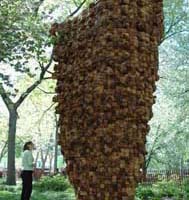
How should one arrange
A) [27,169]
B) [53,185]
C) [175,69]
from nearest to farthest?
[27,169] → [53,185] → [175,69]

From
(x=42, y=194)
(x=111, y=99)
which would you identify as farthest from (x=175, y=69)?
(x=111, y=99)

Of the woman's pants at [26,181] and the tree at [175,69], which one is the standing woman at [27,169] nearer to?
the woman's pants at [26,181]

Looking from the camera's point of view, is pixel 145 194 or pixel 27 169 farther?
pixel 145 194

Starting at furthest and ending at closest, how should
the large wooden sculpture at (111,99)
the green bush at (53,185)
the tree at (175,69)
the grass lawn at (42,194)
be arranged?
the tree at (175,69), the green bush at (53,185), the grass lawn at (42,194), the large wooden sculpture at (111,99)

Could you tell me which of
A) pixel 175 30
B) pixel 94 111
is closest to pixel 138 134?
pixel 94 111

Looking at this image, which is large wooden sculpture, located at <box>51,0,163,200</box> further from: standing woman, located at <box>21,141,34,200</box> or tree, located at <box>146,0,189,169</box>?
tree, located at <box>146,0,189,169</box>

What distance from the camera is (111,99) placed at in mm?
6312

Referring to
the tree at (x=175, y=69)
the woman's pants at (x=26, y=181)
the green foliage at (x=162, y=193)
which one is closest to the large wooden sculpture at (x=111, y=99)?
the woman's pants at (x=26, y=181)

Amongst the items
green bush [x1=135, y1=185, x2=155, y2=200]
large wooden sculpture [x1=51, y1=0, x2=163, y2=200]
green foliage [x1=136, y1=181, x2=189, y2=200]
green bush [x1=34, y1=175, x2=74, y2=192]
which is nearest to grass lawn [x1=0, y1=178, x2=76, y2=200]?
green bush [x1=34, y1=175, x2=74, y2=192]

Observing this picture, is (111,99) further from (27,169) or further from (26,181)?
(26,181)

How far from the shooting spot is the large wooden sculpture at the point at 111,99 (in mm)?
6293

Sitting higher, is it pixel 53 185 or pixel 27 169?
pixel 27 169

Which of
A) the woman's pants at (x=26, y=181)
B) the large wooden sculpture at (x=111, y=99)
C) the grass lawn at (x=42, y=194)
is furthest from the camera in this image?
the grass lawn at (x=42, y=194)

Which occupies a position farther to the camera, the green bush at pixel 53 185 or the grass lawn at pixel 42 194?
the green bush at pixel 53 185
